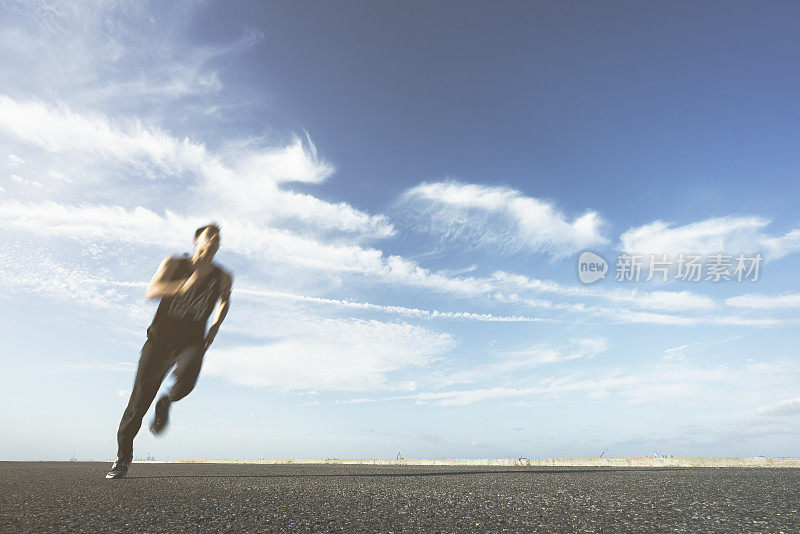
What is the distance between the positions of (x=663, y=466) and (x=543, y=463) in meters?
2.14

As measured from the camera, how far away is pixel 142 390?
227 inches

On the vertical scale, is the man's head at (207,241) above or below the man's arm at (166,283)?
above

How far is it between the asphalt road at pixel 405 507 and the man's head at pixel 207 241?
8.75 feet

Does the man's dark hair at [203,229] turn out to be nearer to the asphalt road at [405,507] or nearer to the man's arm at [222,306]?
the man's arm at [222,306]

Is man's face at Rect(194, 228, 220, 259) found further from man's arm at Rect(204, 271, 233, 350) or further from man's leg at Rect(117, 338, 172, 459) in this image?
man's leg at Rect(117, 338, 172, 459)

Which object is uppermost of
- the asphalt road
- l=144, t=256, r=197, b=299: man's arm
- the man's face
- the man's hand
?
the man's face

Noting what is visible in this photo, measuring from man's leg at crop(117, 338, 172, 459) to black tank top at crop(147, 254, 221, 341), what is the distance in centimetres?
20

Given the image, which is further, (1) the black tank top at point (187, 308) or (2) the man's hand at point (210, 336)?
(2) the man's hand at point (210, 336)

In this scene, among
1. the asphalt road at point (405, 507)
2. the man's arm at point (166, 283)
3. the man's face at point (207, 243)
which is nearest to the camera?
the asphalt road at point (405, 507)

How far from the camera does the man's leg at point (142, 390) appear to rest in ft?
18.8

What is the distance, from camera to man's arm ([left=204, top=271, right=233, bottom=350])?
6.30 m

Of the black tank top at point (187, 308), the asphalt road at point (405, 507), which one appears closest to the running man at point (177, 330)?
the black tank top at point (187, 308)

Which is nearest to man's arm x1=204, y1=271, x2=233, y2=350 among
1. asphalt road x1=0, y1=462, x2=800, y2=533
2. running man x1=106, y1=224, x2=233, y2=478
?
running man x1=106, y1=224, x2=233, y2=478

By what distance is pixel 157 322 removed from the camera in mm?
5863
